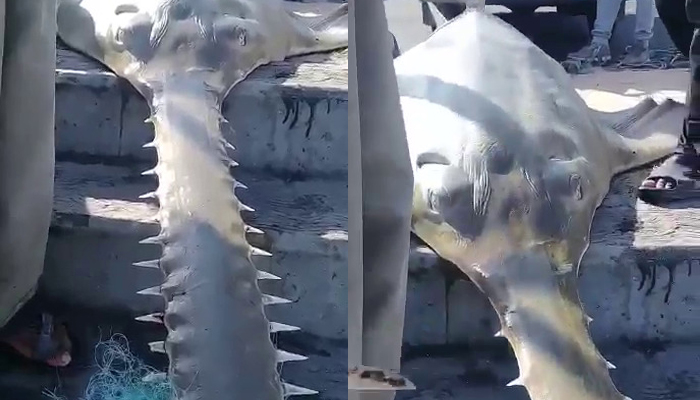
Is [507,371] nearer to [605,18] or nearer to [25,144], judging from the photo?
[25,144]

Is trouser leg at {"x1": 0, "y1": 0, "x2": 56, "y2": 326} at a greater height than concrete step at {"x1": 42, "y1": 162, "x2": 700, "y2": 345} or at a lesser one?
greater

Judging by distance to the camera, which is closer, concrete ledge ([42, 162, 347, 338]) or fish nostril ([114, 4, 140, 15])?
concrete ledge ([42, 162, 347, 338])

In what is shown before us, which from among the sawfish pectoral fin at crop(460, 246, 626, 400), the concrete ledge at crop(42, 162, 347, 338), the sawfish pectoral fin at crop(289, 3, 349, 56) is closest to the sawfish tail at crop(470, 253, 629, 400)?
the sawfish pectoral fin at crop(460, 246, 626, 400)

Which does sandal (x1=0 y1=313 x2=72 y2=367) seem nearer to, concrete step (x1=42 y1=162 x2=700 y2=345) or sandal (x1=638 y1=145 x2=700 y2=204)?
concrete step (x1=42 y1=162 x2=700 y2=345)

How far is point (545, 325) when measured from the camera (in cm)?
99

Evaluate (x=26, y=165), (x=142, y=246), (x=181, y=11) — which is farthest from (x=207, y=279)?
(x=181, y=11)

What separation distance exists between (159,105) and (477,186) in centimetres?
40

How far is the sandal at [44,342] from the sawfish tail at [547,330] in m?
0.48

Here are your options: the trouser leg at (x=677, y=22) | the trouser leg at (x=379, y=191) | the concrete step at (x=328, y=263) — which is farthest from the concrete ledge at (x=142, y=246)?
the trouser leg at (x=677, y=22)

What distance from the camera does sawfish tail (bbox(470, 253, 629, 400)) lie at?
945mm

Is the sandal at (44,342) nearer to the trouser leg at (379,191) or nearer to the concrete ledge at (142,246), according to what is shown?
the concrete ledge at (142,246)

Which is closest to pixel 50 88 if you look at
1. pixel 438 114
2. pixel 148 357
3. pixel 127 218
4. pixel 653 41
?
pixel 127 218

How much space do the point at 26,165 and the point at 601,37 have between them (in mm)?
1304

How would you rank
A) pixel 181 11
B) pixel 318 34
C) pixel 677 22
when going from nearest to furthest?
pixel 181 11
pixel 318 34
pixel 677 22
